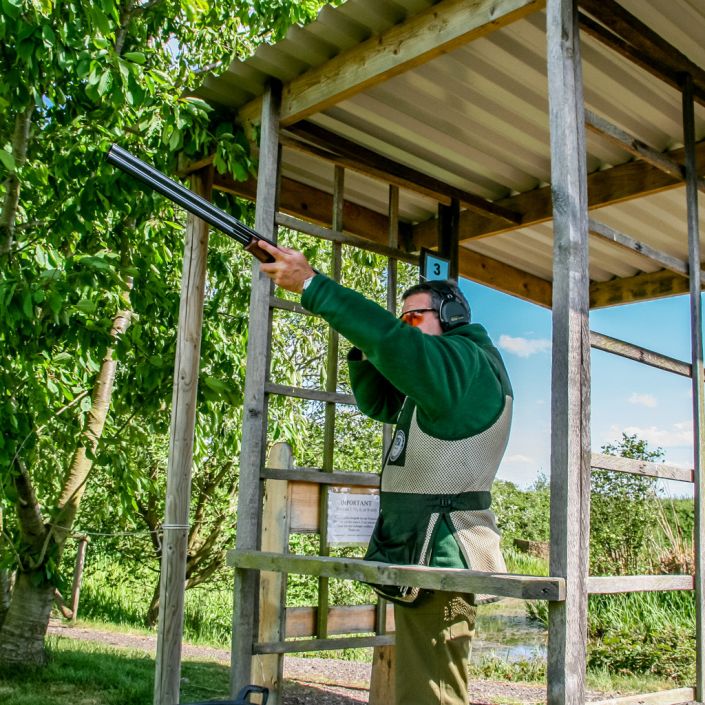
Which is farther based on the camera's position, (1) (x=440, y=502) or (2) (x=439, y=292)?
(2) (x=439, y=292)

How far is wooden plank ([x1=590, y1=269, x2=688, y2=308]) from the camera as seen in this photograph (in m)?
6.52

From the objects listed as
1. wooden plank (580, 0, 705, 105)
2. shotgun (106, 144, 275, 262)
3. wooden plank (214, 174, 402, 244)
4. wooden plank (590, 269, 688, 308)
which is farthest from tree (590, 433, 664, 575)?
shotgun (106, 144, 275, 262)

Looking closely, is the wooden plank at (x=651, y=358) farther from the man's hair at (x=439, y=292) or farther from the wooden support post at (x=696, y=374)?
the man's hair at (x=439, y=292)

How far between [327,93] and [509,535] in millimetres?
12789

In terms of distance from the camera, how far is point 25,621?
6527 millimetres

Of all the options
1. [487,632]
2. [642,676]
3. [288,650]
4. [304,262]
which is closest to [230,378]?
[288,650]

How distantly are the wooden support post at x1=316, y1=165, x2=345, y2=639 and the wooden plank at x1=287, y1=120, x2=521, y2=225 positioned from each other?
0.42 feet

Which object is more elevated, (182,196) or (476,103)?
(476,103)

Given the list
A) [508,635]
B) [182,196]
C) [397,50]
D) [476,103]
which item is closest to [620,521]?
[508,635]

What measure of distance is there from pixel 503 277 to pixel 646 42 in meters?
3.13

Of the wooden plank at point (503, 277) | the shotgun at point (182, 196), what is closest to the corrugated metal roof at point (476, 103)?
the wooden plank at point (503, 277)

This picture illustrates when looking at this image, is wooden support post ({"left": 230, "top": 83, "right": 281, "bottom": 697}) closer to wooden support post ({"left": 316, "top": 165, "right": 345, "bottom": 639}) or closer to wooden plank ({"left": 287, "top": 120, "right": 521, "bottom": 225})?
wooden plank ({"left": 287, "top": 120, "right": 521, "bottom": 225})

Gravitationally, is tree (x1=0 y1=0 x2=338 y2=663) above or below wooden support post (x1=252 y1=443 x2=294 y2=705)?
above

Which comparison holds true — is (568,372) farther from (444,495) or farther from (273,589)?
(273,589)
